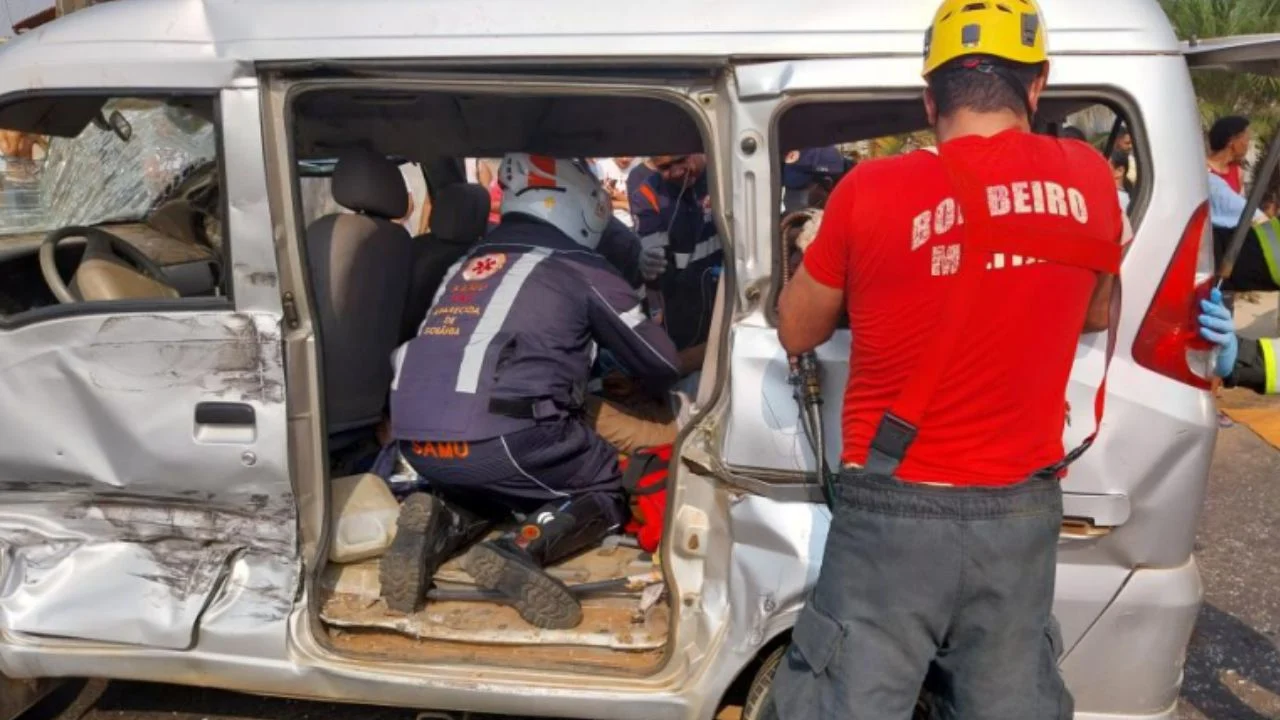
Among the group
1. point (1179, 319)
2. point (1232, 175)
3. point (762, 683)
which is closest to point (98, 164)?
point (762, 683)

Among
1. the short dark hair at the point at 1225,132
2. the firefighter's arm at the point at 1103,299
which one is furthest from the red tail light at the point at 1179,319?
the short dark hair at the point at 1225,132

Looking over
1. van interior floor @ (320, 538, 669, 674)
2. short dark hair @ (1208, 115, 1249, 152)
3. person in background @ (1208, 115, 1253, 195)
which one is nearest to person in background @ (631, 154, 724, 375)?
van interior floor @ (320, 538, 669, 674)

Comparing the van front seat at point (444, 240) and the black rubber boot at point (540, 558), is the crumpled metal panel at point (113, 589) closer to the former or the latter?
the black rubber boot at point (540, 558)

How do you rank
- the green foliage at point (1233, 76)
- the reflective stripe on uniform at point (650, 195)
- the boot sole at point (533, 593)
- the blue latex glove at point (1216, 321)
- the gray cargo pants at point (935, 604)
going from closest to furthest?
the gray cargo pants at point (935, 604) → the blue latex glove at point (1216, 321) → the boot sole at point (533, 593) → the reflective stripe on uniform at point (650, 195) → the green foliage at point (1233, 76)

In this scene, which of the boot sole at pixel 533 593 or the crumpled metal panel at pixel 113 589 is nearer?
the crumpled metal panel at pixel 113 589

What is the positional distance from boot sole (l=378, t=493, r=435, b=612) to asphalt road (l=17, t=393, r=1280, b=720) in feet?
2.00

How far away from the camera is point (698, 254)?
467cm

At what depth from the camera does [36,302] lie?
3.53m

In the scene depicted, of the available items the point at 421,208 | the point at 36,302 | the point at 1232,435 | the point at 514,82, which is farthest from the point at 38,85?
the point at 1232,435

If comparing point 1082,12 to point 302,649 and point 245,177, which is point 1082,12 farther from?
point 302,649

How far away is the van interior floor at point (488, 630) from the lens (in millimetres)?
2916

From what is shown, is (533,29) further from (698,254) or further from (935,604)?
(698,254)

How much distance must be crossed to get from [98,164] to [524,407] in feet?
5.64

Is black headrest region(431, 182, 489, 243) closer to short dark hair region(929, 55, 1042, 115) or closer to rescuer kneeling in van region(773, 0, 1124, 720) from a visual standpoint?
rescuer kneeling in van region(773, 0, 1124, 720)
